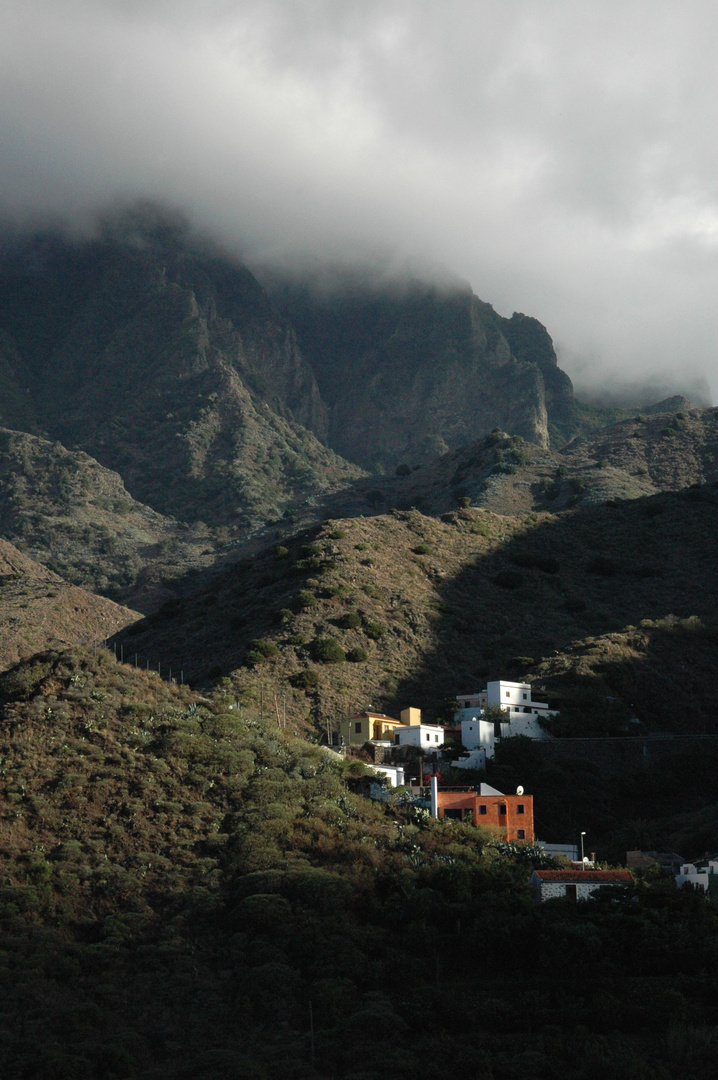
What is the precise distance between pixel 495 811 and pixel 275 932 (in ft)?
49.0

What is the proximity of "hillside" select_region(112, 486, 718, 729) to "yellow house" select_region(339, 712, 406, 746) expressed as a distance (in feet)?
10.6

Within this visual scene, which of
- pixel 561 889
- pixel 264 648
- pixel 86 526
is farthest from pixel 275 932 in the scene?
pixel 86 526

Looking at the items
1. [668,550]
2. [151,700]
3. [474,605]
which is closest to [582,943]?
[151,700]

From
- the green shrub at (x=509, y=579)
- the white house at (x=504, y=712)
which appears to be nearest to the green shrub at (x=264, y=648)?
the white house at (x=504, y=712)

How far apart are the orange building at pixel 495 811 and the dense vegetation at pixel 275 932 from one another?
5.85 ft

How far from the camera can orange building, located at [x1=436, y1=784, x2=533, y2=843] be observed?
181 ft

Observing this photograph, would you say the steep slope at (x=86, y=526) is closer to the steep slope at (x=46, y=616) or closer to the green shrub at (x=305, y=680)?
the steep slope at (x=46, y=616)

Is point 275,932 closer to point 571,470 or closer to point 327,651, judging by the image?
point 327,651

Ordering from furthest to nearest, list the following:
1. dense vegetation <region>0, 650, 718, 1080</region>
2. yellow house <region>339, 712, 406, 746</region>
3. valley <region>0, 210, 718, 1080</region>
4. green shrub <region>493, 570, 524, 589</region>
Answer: green shrub <region>493, 570, 524, 589</region> → yellow house <region>339, 712, 406, 746</region> → valley <region>0, 210, 718, 1080</region> → dense vegetation <region>0, 650, 718, 1080</region>

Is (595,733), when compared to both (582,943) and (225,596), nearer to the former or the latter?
(582,943)

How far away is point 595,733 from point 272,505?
408 ft

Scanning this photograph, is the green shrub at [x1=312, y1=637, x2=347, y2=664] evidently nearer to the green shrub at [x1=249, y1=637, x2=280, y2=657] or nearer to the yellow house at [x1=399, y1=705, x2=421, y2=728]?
the green shrub at [x1=249, y1=637, x2=280, y2=657]

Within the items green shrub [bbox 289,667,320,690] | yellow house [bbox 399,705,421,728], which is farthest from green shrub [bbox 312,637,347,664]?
yellow house [bbox 399,705,421,728]

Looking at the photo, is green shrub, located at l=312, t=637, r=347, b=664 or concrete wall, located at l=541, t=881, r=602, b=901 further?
green shrub, located at l=312, t=637, r=347, b=664
